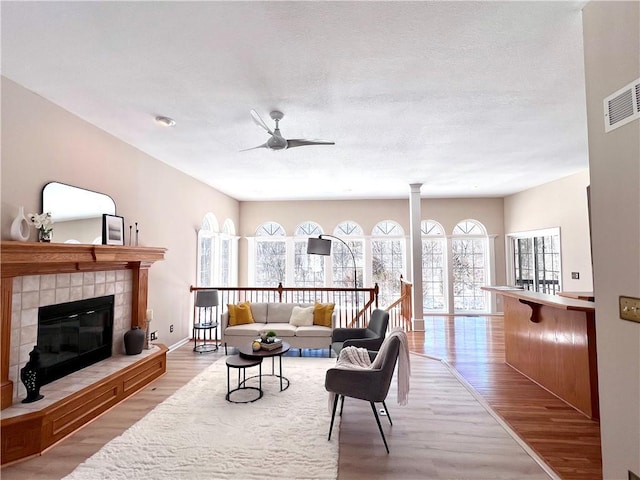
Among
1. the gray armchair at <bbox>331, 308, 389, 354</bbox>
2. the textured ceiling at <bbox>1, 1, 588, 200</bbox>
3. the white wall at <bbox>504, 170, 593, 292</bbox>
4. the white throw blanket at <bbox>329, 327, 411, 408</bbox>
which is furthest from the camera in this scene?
the white wall at <bbox>504, 170, 593, 292</bbox>

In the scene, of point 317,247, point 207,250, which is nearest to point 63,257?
point 317,247

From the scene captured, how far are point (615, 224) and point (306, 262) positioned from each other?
7.23m

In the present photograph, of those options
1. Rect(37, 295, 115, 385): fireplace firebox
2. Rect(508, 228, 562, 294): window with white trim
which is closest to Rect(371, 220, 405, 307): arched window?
Rect(508, 228, 562, 294): window with white trim

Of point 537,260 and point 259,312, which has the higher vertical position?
point 537,260

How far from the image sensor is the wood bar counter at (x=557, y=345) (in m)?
3.02

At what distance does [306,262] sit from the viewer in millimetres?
8609

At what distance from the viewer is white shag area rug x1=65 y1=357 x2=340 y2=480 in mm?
2291

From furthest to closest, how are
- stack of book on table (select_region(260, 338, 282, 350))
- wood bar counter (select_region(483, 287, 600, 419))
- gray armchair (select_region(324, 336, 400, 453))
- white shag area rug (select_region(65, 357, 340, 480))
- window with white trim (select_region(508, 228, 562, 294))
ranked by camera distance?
window with white trim (select_region(508, 228, 562, 294)), stack of book on table (select_region(260, 338, 282, 350)), wood bar counter (select_region(483, 287, 600, 419)), gray armchair (select_region(324, 336, 400, 453)), white shag area rug (select_region(65, 357, 340, 480))

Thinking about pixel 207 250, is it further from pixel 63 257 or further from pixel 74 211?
pixel 63 257

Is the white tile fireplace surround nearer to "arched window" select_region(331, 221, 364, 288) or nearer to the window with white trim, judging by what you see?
"arched window" select_region(331, 221, 364, 288)

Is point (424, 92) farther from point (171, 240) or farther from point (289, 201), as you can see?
point (289, 201)

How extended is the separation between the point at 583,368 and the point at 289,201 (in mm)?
6978

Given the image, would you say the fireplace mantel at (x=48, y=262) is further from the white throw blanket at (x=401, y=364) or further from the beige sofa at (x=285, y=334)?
the white throw blanket at (x=401, y=364)

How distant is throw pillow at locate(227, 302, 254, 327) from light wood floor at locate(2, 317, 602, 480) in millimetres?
611
